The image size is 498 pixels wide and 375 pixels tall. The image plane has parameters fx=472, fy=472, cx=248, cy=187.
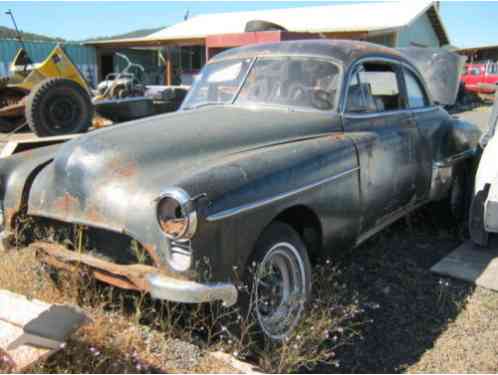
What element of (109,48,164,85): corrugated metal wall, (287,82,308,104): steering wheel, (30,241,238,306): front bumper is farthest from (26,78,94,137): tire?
(109,48,164,85): corrugated metal wall

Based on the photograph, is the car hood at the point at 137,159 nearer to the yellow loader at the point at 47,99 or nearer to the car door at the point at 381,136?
the car door at the point at 381,136

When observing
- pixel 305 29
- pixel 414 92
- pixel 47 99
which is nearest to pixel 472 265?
pixel 414 92

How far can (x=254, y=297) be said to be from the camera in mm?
2523

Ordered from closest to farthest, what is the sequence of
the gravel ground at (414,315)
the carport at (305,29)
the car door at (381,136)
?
the gravel ground at (414,315)
the car door at (381,136)
the carport at (305,29)

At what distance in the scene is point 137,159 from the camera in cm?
270

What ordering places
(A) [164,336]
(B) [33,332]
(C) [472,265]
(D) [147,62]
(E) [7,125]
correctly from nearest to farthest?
(B) [33,332] → (A) [164,336] → (C) [472,265] → (E) [7,125] → (D) [147,62]

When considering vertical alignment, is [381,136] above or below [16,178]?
above

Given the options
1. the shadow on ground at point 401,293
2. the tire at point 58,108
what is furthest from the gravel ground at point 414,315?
the tire at point 58,108

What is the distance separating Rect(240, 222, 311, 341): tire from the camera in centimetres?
251

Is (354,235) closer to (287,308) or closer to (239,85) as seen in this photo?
(287,308)

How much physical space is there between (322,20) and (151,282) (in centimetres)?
2065

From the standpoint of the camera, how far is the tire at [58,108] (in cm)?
916

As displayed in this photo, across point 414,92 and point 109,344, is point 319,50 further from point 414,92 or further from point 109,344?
point 109,344

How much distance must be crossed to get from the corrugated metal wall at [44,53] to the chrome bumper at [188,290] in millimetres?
17027
